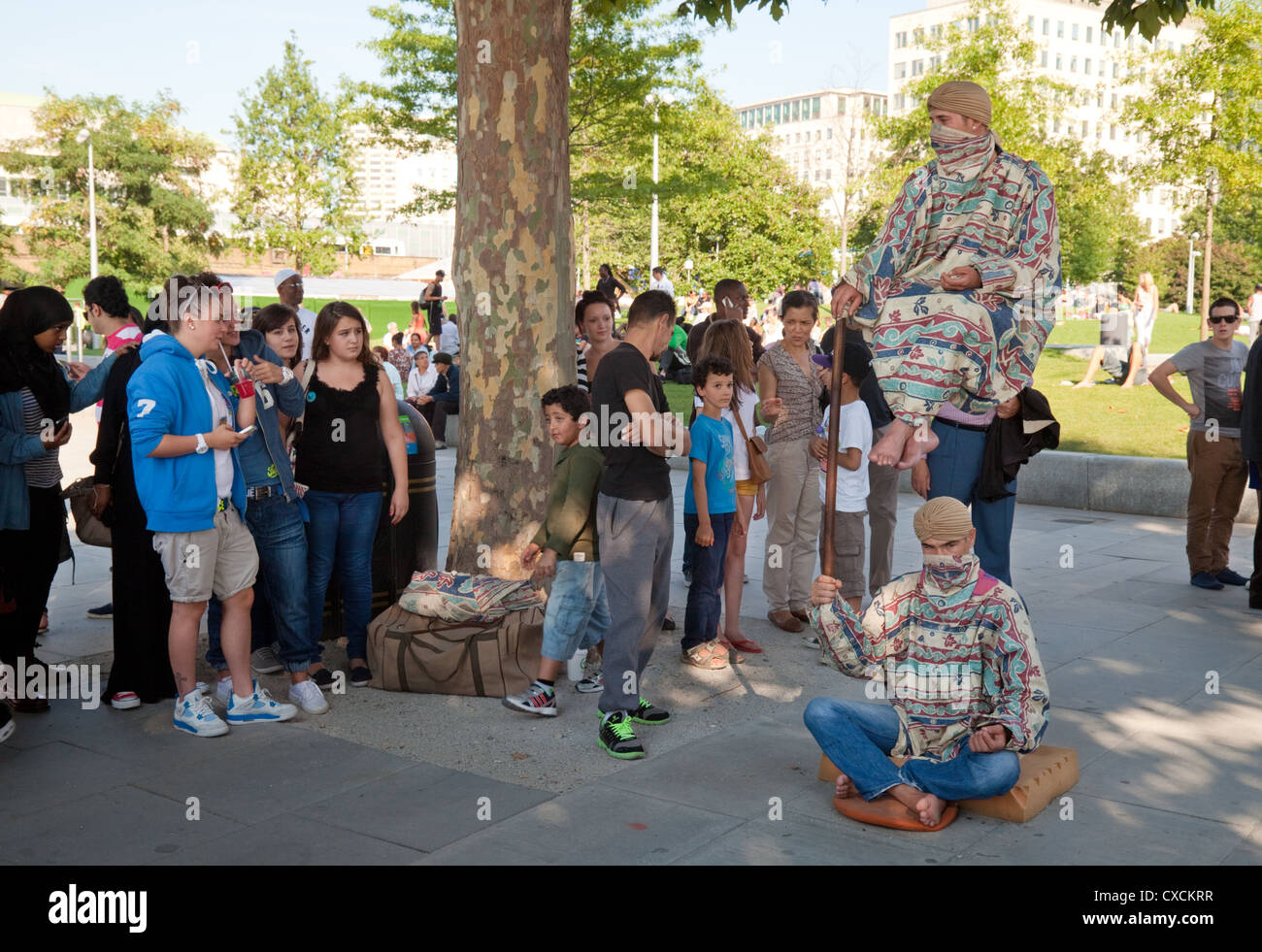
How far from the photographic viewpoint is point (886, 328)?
4762mm

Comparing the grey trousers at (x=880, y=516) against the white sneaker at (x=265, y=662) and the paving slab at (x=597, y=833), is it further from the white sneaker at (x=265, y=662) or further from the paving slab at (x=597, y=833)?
the white sneaker at (x=265, y=662)

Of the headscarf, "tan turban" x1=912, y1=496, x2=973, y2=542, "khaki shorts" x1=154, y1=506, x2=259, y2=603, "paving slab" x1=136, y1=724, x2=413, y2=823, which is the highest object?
the headscarf

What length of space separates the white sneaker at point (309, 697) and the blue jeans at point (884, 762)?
2.53 m

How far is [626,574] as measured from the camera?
18.0ft

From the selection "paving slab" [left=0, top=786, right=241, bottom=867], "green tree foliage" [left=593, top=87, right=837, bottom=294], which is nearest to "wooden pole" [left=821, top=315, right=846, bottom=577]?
"paving slab" [left=0, top=786, right=241, bottom=867]

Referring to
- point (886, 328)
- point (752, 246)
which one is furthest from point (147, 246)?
point (886, 328)

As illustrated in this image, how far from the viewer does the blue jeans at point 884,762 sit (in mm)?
4461

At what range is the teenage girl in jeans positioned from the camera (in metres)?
6.32

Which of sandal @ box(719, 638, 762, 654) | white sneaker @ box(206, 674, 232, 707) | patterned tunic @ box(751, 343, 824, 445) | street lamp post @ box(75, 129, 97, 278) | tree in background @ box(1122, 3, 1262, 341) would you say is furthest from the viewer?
street lamp post @ box(75, 129, 97, 278)

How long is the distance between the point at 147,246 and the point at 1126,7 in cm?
5054

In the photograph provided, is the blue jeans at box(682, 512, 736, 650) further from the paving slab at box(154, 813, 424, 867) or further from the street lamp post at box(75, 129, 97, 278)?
the street lamp post at box(75, 129, 97, 278)

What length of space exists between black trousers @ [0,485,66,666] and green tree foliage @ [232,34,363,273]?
3845cm

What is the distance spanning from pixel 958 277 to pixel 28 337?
438 centimetres
